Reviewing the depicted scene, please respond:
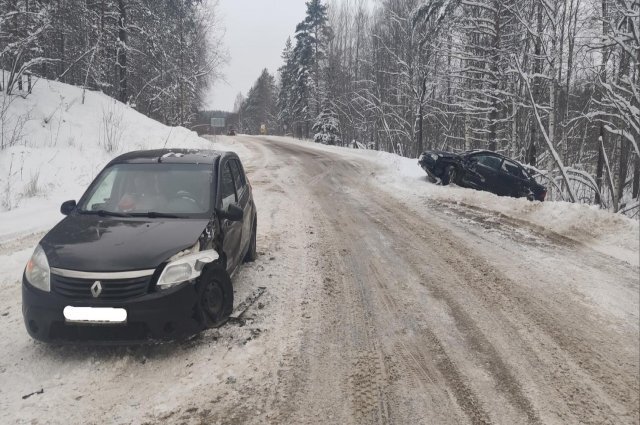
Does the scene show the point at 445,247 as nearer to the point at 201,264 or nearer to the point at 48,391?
the point at 201,264

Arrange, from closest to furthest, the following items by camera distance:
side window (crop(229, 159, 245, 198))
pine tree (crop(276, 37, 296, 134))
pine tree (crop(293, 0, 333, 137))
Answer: side window (crop(229, 159, 245, 198)), pine tree (crop(293, 0, 333, 137)), pine tree (crop(276, 37, 296, 134))

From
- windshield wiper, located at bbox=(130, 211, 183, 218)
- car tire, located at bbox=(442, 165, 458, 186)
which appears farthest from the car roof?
car tire, located at bbox=(442, 165, 458, 186)

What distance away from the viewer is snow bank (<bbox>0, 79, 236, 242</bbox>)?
9.45 m

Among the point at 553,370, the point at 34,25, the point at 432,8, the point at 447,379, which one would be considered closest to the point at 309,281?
the point at 447,379

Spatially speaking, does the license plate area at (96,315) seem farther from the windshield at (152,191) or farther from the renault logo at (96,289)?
the windshield at (152,191)

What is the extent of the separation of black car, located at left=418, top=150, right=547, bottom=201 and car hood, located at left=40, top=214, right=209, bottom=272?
11337 mm

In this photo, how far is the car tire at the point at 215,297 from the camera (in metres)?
3.96

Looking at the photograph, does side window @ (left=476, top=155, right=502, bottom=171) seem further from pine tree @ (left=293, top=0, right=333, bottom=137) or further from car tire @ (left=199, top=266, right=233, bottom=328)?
pine tree @ (left=293, top=0, right=333, bottom=137)

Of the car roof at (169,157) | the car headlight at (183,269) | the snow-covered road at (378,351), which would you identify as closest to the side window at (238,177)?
the car roof at (169,157)

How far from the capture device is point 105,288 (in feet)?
11.6

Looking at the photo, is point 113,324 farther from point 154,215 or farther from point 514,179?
point 514,179

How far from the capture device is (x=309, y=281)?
5.85 meters

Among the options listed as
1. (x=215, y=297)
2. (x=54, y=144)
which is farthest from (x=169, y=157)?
(x=54, y=144)

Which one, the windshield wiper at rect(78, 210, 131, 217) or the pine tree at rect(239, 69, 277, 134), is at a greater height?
the pine tree at rect(239, 69, 277, 134)
